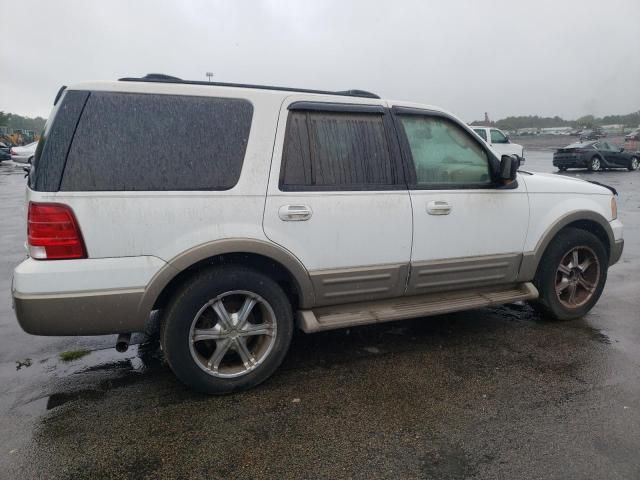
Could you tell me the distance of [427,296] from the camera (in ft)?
12.4

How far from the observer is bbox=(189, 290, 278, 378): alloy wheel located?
119 inches

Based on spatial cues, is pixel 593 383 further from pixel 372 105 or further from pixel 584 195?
pixel 372 105

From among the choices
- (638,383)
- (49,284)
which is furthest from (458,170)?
(49,284)

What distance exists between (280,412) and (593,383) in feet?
7.09

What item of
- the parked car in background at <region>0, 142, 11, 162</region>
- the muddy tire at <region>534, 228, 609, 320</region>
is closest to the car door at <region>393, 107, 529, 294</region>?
the muddy tire at <region>534, 228, 609, 320</region>

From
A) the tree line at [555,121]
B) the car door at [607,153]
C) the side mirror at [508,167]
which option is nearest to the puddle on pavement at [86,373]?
the side mirror at [508,167]

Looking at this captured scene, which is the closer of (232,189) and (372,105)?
(232,189)

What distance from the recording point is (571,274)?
434 centimetres

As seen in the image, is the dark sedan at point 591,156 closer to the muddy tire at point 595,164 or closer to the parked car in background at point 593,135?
the muddy tire at point 595,164

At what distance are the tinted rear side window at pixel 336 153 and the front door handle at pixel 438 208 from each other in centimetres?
33

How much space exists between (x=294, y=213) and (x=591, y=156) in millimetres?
22893

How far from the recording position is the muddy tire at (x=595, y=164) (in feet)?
72.2

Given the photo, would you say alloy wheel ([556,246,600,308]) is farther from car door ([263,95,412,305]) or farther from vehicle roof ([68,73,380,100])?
vehicle roof ([68,73,380,100])

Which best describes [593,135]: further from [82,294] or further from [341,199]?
[82,294]
